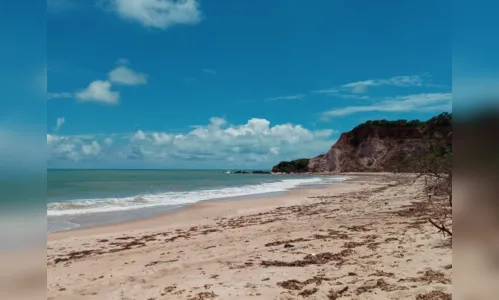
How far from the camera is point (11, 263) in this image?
1.40 metres

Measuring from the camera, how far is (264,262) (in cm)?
614

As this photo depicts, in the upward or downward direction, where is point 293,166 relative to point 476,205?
downward

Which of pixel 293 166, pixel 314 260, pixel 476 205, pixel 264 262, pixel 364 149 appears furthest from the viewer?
pixel 293 166

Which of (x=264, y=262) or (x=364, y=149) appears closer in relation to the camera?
(x=264, y=262)

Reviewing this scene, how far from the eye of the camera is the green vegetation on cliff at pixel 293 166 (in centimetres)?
10800

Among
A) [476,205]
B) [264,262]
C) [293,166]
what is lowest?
[293,166]

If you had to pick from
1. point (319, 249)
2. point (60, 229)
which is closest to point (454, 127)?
point (319, 249)

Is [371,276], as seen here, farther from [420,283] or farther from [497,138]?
[497,138]

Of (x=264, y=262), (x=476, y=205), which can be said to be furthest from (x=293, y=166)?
(x=476, y=205)

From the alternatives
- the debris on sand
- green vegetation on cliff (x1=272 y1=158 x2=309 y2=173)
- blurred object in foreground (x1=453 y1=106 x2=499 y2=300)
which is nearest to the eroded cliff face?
green vegetation on cliff (x1=272 y1=158 x2=309 y2=173)

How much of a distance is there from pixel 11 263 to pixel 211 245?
685 centimetres

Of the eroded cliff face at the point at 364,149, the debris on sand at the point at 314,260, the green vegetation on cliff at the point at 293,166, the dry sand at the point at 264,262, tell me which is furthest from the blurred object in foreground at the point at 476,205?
the green vegetation on cliff at the point at 293,166

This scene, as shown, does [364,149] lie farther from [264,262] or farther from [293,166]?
[264,262]

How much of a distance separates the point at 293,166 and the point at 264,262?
10618 centimetres
